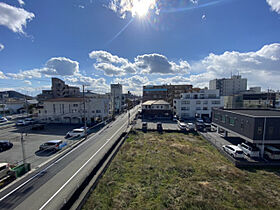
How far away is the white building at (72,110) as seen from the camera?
32.8m

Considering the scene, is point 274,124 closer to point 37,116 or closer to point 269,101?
point 269,101

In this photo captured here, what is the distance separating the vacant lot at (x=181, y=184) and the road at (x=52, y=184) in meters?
1.91

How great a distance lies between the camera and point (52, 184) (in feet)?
31.7

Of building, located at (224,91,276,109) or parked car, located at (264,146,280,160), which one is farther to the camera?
building, located at (224,91,276,109)

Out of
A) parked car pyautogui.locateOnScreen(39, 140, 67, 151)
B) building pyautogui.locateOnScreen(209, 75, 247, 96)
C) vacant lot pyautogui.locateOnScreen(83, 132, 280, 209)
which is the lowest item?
vacant lot pyautogui.locateOnScreen(83, 132, 280, 209)

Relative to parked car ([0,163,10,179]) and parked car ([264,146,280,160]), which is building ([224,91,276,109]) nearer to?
parked car ([264,146,280,160])

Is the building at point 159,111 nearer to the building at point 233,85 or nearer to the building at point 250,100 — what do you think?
the building at point 250,100

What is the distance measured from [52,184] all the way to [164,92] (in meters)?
64.9

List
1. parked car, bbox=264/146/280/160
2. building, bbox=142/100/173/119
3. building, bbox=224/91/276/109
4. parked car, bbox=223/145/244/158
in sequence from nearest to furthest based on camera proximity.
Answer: parked car, bbox=264/146/280/160
parked car, bbox=223/145/244/158
building, bbox=142/100/173/119
building, bbox=224/91/276/109

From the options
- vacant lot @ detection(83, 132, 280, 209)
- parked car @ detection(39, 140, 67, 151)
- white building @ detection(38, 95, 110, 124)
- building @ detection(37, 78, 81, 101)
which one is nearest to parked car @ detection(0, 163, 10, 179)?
parked car @ detection(39, 140, 67, 151)

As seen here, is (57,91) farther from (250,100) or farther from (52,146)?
(250,100)

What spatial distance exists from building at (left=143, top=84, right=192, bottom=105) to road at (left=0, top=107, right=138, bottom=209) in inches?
2292

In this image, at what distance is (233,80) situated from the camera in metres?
93.3

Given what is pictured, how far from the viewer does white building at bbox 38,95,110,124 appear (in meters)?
32.8
